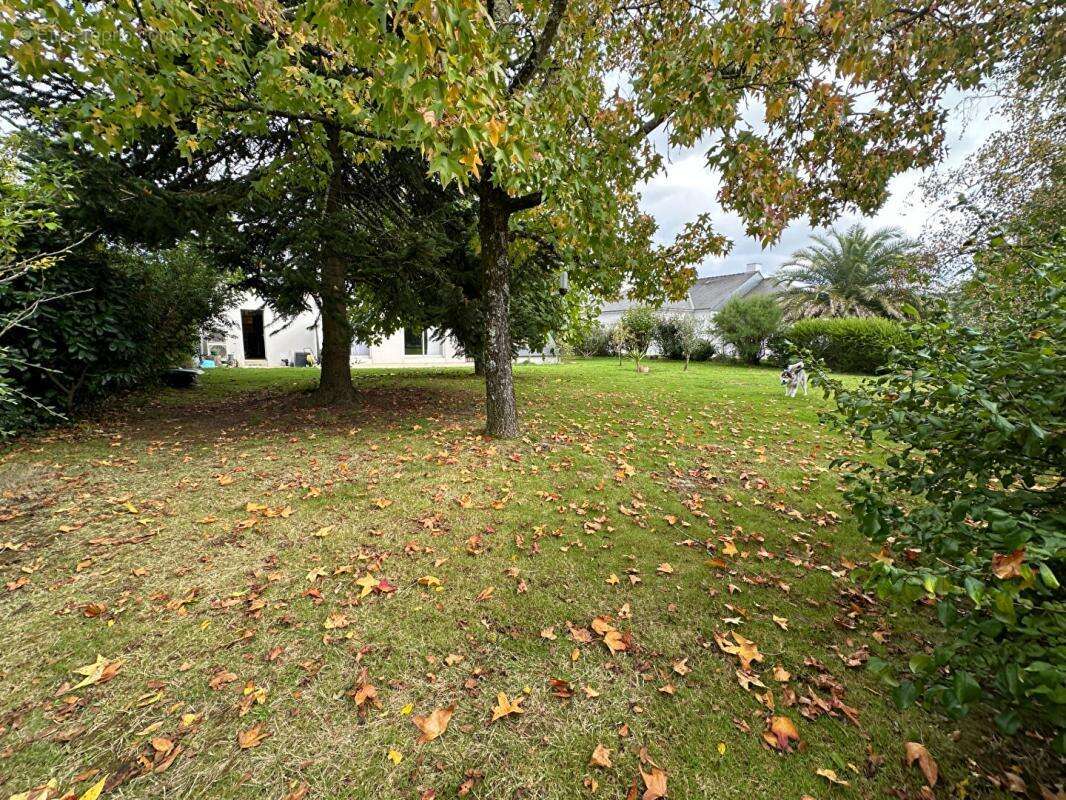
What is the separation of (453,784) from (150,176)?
973 centimetres

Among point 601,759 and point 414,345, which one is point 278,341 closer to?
point 414,345

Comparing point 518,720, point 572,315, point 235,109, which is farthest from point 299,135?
point 572,315

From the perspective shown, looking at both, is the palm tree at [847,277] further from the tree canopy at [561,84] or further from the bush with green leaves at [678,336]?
the tree canopy at [561,84]

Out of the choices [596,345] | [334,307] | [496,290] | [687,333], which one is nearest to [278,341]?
[334,307]

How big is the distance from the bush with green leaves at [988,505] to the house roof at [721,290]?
31518 mm

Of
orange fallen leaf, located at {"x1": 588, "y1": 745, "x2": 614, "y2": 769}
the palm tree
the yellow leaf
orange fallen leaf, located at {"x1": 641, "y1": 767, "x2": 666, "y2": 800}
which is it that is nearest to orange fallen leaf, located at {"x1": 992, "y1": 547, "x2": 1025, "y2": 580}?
orange fallen leaf, located at {"x1": 641, "y1": 767, "x2": 666, "y2": 800}

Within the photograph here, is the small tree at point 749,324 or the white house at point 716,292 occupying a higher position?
the white house at point 716,292

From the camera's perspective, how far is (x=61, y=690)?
92.7 inches

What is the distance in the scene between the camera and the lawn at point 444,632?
198 cm

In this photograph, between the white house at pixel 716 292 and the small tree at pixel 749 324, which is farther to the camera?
the white house at pixel 716 292

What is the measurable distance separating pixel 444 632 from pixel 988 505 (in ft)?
9.28

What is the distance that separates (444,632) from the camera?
2795mm

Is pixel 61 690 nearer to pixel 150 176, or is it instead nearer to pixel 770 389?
pixel 150 176

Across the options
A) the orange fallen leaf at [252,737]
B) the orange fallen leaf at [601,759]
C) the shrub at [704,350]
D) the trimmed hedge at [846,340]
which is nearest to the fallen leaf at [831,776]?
the orange fallen leaf at [601,759]
